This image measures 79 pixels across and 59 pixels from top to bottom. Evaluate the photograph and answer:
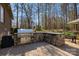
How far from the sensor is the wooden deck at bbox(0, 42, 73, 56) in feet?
23.0

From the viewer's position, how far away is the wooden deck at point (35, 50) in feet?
23.0

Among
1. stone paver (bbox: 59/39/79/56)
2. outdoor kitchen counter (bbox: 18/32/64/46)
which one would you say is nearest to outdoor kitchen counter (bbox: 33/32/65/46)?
outdoor kitchen counter (bbox: 18/32/64/46)

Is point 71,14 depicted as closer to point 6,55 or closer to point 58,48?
point 58,48

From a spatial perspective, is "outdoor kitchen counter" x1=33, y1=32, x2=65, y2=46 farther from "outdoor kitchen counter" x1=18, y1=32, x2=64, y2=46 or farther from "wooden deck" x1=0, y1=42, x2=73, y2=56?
"wooden deck" x1=0, y1=42, x2=73, y2=56

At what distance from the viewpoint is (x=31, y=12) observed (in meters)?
8.40

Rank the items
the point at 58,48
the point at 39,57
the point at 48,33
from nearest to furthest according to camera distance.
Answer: the point at 39,57 < the point at 58,48 < the point at 48,33

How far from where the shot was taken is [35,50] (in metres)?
7.54

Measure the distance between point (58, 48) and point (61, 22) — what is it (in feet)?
4.00

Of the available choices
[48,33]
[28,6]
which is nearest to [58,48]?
[48,33]

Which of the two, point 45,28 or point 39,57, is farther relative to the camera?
point 45,28

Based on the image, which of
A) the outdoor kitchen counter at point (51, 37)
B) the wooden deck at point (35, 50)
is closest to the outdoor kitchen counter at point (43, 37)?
the outdoor kitchen counter at point (51, 37)

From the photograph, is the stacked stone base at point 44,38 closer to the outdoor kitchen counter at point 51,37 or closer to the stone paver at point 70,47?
the outdoor kitchen counter at point 51,37

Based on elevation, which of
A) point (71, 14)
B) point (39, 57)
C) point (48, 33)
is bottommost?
point (39, 57)

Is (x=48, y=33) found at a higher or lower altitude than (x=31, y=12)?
lower
